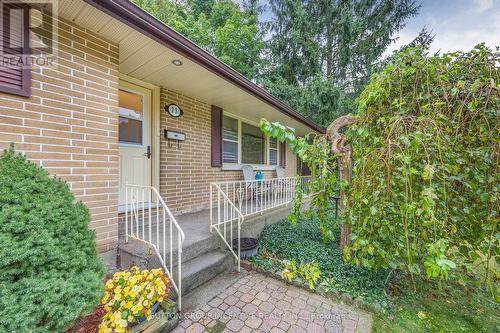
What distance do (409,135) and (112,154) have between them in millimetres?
2937

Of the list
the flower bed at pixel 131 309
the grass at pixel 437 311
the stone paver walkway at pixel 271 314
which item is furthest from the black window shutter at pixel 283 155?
the flower bed at pixel 131 309

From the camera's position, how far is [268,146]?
7359mm

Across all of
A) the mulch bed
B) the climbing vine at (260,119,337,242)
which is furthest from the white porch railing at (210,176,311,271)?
the mulch bed

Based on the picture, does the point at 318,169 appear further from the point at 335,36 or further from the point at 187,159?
the point at 335,36

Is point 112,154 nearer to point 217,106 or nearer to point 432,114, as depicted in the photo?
point 217,106

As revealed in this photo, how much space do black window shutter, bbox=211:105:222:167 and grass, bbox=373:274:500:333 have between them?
12.5 ft

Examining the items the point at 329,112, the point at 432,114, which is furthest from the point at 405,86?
the point at 329,112

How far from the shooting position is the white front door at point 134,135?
11.2ft

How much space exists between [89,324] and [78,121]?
6.05ft

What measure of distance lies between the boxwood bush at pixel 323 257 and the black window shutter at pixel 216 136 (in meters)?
1.88

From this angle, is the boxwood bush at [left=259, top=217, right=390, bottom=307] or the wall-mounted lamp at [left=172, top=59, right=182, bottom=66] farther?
the wall-mounted lamp at [left=172, top=59, right=182, bottom=66]

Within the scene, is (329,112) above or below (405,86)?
above

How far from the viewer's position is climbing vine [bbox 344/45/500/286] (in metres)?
1.70

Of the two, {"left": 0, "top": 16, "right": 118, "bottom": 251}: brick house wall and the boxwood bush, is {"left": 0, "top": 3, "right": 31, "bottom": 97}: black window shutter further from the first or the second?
the boxwood bush
